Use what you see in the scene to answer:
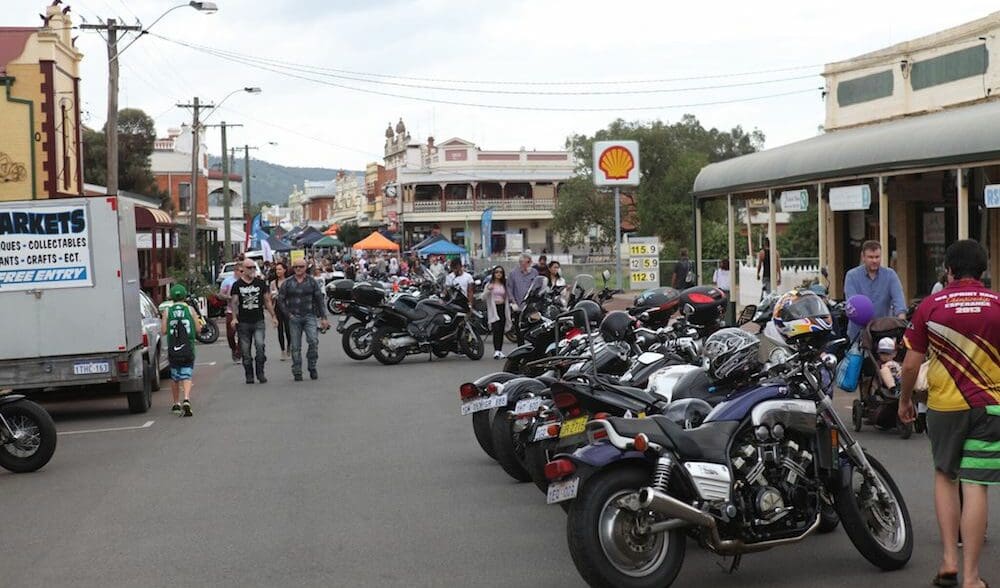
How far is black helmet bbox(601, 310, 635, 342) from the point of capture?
10547 millimetres

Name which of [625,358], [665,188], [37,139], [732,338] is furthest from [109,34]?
[665,188]

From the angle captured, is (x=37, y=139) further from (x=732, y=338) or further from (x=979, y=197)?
(x=732, y=338)

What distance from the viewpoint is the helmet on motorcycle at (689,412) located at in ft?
23.4

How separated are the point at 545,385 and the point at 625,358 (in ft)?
2.38

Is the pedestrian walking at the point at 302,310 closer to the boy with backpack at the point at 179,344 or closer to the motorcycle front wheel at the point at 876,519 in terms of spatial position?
the boy with backpack at the point at 179,344

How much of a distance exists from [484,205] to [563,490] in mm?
83561

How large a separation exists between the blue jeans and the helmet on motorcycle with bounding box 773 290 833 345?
11352 mm

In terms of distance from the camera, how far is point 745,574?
22.0 feet

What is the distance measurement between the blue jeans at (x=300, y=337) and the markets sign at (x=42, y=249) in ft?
13.6

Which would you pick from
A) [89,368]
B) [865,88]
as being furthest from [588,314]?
[865,88]

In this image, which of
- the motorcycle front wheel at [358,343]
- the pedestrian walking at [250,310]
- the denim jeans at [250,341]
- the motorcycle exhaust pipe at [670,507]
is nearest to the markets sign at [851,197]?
the motorcycle front wheel at [358,343]

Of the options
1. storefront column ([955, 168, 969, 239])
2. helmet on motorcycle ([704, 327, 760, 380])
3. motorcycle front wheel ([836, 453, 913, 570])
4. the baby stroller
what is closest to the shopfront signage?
storefront column ([955, 168, 969, 239])

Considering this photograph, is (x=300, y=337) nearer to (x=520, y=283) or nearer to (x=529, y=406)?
(x=520, y=283)

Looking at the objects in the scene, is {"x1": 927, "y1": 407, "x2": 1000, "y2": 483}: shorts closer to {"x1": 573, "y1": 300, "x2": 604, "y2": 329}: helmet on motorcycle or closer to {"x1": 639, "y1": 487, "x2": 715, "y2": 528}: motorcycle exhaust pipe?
{"x1": 639, "y1": 487, "x2": 715, "y2": 528}: motorcycle exhaust pipe
